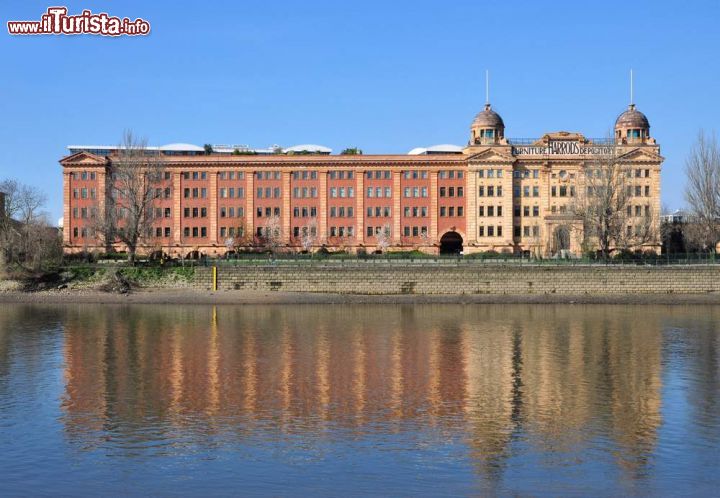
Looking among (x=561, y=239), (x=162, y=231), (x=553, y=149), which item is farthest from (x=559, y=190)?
(x=162, y=231)

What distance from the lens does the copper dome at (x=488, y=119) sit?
407ft

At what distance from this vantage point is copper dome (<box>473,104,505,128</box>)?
124188 millimetres

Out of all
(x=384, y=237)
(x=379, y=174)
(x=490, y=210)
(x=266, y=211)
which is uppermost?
(x=379, y=174)

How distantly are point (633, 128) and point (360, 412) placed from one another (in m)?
105

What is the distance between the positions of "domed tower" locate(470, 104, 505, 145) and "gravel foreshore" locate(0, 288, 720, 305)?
1756 inches

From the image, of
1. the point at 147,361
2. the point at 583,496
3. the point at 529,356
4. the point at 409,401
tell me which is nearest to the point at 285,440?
the point at 409,401

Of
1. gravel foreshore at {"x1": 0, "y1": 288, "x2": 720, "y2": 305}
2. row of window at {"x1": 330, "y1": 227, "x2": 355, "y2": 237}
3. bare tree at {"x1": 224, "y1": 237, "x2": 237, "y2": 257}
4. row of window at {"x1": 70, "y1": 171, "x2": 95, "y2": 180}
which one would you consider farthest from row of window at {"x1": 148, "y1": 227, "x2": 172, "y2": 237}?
gravel foreshore at {"x1": 0, "y1": 288, "x2": 720, "y2": 305}

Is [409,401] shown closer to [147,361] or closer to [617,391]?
[617,391]

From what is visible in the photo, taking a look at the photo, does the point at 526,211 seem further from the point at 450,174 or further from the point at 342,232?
the point at 342,232

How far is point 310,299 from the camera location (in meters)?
83.4

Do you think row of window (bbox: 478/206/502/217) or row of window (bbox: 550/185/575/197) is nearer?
row of window (bbox: 550/185/575/197)

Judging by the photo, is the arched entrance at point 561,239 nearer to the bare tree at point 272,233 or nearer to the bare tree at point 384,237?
the bare tree at point 384,237

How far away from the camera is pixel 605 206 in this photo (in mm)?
95062

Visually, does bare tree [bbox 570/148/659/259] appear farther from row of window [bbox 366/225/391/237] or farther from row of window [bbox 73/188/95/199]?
row of window [bbox 73/188/95/199]
